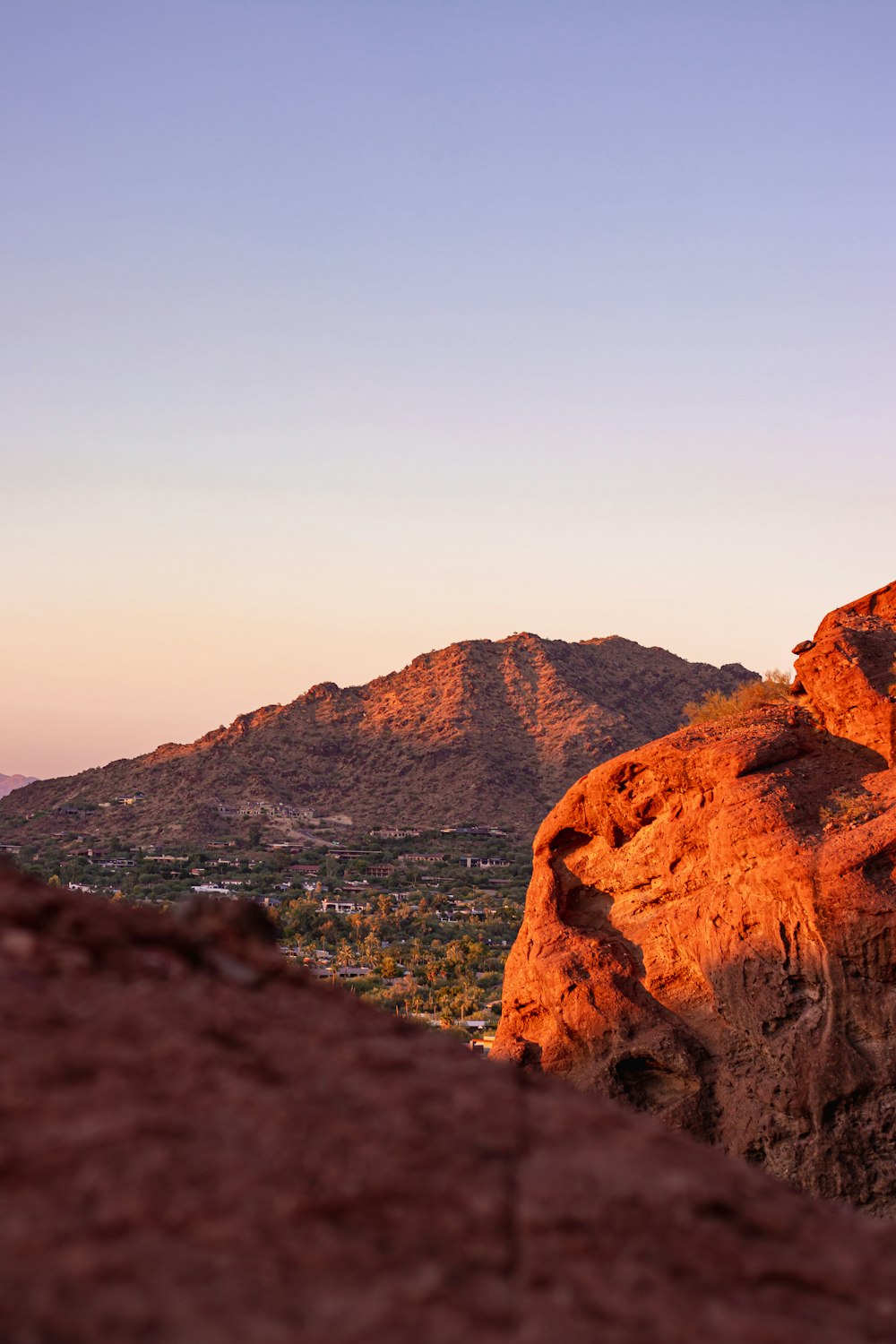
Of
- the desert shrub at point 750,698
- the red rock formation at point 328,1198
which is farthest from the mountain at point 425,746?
the red rock formation at point 328,1198

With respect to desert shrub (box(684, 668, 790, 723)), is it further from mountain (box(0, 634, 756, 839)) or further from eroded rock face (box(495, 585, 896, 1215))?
mountain (box(0, 634, 756, 839))

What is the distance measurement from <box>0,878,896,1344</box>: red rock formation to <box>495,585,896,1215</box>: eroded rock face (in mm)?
8898

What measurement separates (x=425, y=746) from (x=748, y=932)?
78.5 meters

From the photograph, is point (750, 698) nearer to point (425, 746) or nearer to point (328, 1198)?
point (328, 1198)

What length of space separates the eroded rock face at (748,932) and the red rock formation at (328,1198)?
29.2 feet

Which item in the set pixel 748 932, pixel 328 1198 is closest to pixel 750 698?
pixel 748 932

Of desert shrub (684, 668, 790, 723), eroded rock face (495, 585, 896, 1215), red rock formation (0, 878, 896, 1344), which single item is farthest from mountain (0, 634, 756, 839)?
red rock formation (0, 878, 896, 1344)

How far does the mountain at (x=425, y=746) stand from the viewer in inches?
3376

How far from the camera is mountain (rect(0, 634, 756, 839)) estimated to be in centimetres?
8575

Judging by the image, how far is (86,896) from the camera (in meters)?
5.44

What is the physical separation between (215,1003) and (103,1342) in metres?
1.55

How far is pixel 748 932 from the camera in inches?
553

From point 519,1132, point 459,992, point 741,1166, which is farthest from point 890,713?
point 459,992

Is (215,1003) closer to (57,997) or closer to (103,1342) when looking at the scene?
(57,997)
